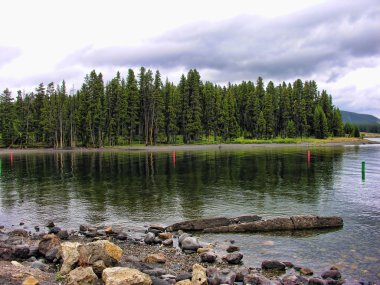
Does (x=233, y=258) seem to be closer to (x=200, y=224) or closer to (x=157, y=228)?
(x=200, y=224)

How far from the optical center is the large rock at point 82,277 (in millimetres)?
11375

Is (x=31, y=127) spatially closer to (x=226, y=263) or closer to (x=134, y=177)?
(x=134, y=177)

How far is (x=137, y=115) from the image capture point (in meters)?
137

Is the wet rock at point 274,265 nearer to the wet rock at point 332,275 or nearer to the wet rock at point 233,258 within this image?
the wet rock at point 233,258

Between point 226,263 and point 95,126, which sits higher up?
point 95,126

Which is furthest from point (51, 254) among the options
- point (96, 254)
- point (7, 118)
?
point (7, 118)

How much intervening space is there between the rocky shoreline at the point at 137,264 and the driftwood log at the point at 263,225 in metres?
1.69

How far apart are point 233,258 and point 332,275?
401 centimetres

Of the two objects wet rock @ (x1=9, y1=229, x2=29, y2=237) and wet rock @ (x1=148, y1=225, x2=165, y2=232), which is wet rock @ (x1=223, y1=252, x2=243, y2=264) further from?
wet rock @ (x1=9, y1=229, x2=29, y2=237)

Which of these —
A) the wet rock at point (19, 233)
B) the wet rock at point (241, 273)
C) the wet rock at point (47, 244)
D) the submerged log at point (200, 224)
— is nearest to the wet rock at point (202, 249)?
the wet rock at point (241, 273)

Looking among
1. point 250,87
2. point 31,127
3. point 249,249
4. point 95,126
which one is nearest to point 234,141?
point 250,87

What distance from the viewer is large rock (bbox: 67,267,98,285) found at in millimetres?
11375

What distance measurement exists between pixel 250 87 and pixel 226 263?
155312mm

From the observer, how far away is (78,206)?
28.7m
